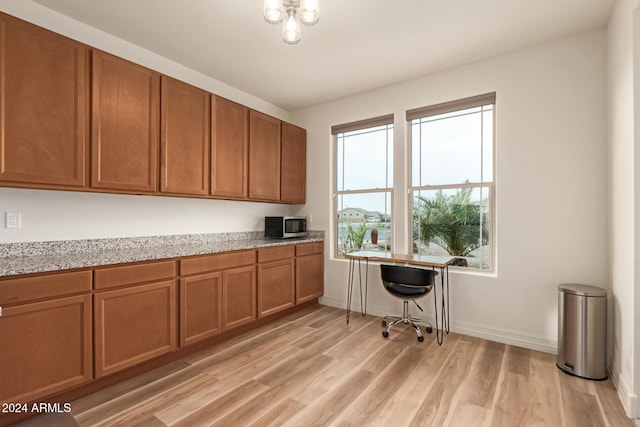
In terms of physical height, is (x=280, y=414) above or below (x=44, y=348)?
below

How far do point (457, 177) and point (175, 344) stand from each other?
125 inches

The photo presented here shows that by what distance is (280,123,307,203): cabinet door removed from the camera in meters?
4.13

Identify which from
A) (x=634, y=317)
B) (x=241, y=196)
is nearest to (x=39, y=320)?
(x=241, y=196)

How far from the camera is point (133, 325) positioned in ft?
7.50

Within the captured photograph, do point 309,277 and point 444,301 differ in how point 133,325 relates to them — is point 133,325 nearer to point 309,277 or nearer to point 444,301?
point 309,277

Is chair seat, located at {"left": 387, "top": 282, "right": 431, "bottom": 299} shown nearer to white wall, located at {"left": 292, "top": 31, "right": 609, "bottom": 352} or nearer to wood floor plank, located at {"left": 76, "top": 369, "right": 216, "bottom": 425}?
white wall, located at {"left": 292, "top": 31, "right": 609, "bottom": 352}

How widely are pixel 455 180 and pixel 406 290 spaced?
132cm

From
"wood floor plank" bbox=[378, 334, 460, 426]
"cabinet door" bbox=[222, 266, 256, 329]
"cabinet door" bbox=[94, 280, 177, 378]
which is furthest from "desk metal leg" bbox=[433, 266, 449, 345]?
"cabinet door" bbox=[94, 280, 177, 378]

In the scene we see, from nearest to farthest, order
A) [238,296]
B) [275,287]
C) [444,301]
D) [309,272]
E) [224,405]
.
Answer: [224,405] < [238,296] < [444,301] < [275,287] < [309,272]

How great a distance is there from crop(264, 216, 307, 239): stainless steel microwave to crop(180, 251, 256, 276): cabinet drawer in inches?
29.3

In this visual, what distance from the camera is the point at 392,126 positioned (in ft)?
12.5

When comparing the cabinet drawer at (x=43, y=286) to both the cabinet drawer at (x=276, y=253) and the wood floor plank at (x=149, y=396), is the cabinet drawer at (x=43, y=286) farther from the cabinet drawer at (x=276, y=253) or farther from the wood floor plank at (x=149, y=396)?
the cabinet drawer at (x=276, y=253)

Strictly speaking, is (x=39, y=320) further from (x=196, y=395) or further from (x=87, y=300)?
(x=196, y=395)

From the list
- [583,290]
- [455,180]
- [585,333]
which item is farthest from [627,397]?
[455,180]
